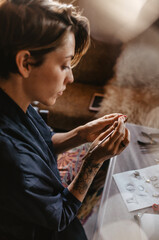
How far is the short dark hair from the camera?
65cm

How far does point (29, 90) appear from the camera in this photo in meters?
0.81

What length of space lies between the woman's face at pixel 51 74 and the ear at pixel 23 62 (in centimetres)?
2

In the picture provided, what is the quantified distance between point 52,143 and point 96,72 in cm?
199

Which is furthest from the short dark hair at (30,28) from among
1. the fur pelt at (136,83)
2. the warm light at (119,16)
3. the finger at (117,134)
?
the warm light at (119,16)

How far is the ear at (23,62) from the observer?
0.68m

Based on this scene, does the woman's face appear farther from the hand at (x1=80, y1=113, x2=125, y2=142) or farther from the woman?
the hand at (x1=80, y1=113, x2=125, y2=142)

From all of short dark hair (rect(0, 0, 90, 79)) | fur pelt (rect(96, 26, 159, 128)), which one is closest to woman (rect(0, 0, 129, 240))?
short dark hair (rect(0, 0, 90, 79))

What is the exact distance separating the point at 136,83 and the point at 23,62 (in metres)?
2.55

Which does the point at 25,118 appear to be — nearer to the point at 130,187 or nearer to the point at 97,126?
the point at 97,126

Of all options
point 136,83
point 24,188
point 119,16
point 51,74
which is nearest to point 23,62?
point 51,74

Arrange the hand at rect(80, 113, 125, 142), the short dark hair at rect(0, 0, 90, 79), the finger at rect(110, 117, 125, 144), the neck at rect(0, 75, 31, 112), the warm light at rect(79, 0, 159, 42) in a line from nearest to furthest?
the short dark hair at rect(0, 0, 90, 79) < the neck at rect(0, 75, 31, 112) < the finger at rect(110, 117, 125, 144) < the hand at rect(80, 113, 125, 142) < the warm light at rect(79, 0, 159, 42)

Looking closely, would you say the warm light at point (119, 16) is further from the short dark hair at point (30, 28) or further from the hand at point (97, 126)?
the short dark hair at point (30, 28)

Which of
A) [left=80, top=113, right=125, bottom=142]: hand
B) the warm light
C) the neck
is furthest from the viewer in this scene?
the warm light

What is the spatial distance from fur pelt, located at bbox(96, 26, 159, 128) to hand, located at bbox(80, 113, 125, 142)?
1282mm
